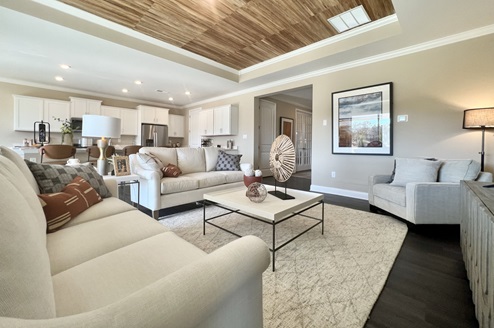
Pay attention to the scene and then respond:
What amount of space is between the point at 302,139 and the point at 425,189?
5578mm

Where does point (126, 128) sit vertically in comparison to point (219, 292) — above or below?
above

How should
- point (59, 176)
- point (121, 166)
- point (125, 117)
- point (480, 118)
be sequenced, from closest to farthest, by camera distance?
point (59, 176)
point (480, 118)
point (121, 166)
point (125, 117)

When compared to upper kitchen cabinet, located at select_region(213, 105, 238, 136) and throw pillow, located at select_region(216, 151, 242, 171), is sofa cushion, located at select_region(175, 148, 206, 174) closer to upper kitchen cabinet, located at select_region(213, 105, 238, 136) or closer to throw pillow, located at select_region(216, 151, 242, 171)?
throw pillow, located at select_region(216, 151, 242, 171)

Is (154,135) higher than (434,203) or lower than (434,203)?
higher

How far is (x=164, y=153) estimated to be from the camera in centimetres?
326

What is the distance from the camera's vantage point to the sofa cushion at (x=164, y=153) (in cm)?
313

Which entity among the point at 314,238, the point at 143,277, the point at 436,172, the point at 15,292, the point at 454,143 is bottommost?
the point at 314,238

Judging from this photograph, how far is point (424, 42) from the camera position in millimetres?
3053

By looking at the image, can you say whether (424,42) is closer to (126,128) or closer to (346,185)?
(346,185)

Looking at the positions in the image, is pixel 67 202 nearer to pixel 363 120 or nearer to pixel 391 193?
pixel 391 193

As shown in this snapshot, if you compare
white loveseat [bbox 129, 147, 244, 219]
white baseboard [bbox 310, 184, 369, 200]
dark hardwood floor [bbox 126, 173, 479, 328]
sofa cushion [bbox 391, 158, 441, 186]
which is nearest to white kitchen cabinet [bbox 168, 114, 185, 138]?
white loveseat [bbox 129, 147, 244, 219]

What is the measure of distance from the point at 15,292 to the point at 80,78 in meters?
5.90

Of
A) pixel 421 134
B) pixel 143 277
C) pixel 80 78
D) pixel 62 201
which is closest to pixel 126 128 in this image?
pixel 80 78

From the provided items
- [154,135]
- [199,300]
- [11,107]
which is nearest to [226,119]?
[154,135]
